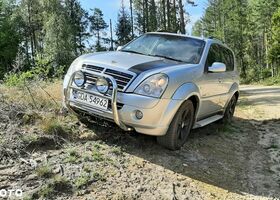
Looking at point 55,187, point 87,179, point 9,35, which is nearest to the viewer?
point 55,187

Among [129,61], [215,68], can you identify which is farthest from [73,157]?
[215,68]

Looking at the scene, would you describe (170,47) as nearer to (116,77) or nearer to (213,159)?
(116,77)

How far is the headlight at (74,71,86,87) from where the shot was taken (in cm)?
586

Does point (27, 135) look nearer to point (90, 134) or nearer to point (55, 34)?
point (90, 134)

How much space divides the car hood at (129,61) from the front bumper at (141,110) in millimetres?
345

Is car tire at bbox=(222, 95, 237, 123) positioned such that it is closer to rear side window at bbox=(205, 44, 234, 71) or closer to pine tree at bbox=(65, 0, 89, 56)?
rear side window at bbox=(205, 44, 234, 71)

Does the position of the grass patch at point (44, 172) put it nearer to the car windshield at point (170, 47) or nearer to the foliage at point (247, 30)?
the car windshield at point (170, 47)

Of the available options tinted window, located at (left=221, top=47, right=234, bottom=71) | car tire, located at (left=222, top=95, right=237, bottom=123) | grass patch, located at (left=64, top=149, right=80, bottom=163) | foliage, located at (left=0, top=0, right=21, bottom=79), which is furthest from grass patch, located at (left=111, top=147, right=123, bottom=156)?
foliage, located at (left=0, top=0, right=21, bottom=79)

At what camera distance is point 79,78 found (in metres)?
5.92

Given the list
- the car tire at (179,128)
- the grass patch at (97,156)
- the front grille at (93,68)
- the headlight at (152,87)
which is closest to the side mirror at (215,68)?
the car tire at (179,128)

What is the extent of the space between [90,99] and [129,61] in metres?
0.86

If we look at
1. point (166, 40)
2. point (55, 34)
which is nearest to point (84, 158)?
point (166, 40)

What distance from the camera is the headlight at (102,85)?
5594 millimetres

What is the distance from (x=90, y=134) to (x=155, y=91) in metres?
1.33
